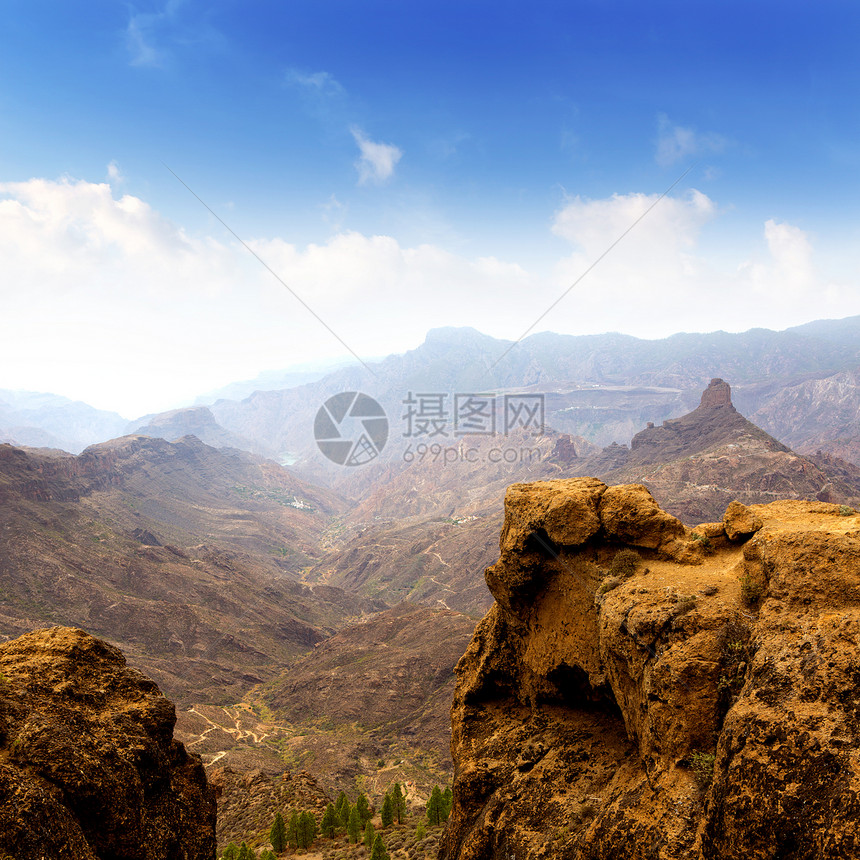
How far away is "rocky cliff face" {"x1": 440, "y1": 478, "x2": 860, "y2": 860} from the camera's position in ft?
26.3

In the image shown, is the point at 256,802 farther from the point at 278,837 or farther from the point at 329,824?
the point at 278,837

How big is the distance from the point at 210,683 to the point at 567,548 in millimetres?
88449

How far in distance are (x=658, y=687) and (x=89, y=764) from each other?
505 inches

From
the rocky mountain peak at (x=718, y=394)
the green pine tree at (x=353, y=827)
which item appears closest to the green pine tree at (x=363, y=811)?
the green pine tree at (x=353, y=827)

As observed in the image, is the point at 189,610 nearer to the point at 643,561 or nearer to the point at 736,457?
the point at 643,561

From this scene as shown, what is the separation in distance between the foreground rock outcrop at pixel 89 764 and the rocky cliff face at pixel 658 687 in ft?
26.8

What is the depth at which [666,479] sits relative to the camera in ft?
435

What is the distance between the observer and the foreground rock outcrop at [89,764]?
33.4 feet

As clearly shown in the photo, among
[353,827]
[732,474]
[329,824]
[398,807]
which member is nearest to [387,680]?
[398,807]

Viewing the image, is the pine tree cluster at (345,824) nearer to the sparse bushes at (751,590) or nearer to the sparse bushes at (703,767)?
the sparse bushes at (703,767)

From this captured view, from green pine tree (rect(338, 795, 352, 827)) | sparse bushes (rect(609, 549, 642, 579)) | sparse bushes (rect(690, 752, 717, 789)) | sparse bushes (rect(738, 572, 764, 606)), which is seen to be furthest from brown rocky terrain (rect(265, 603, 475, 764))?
sparse bushes (rect(738, 572, 764, 606))

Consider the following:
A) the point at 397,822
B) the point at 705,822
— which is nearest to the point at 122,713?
Answer: the point at 705,822

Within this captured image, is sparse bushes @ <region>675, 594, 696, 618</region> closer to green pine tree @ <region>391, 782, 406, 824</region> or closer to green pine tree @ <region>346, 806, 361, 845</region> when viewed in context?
green pine tree @ <region>346, 806, 361, 845</region>

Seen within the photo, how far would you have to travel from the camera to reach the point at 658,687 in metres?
10.5
